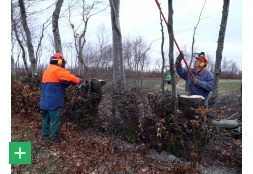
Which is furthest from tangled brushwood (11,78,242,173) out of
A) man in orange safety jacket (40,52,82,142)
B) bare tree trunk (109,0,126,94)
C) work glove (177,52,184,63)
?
work glove (177,52,184,63)

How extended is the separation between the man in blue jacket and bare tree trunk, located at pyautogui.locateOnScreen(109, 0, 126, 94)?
129 cm

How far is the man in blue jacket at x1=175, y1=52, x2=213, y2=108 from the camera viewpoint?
14.2ft

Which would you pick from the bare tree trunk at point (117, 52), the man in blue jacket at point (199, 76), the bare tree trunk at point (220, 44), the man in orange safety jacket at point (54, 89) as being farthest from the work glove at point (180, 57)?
the man in orange safety jacket at point (54, 89)

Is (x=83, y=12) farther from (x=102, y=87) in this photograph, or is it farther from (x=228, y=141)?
(x=228, y=141)

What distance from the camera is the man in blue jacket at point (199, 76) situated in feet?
14.2

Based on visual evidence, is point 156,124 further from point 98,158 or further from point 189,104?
point 98,158

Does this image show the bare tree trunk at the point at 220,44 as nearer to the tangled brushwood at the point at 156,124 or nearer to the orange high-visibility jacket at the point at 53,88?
the tangled brushwood at the point at 156,124

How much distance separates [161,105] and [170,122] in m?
0.31

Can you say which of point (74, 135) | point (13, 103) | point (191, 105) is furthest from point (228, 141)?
point (13, 103)

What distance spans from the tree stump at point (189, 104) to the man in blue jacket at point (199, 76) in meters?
0.92

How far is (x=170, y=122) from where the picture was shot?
374 cm

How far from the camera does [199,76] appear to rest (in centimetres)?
454

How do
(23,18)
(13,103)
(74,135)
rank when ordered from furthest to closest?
(23,18) → (13,103) → (74,135)

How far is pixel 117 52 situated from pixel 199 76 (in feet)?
6.32
